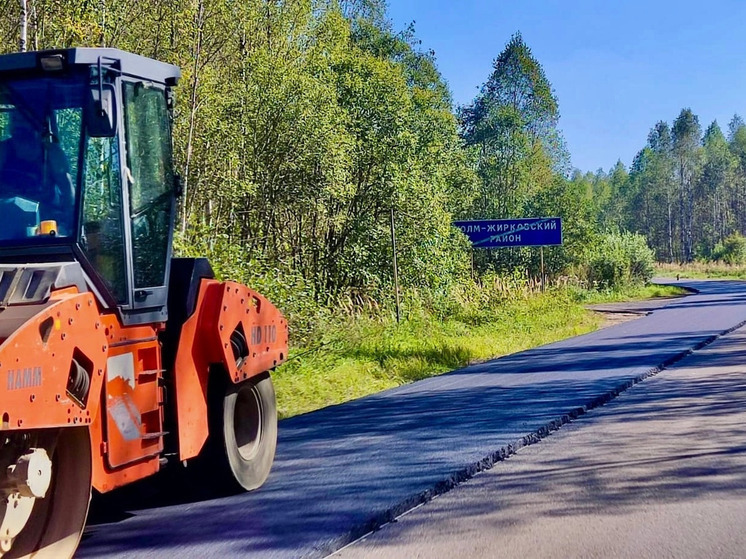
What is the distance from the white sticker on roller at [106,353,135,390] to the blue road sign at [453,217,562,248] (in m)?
26.2

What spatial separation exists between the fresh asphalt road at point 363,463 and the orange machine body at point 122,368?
53 centimetres

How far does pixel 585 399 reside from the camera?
10.7 metres

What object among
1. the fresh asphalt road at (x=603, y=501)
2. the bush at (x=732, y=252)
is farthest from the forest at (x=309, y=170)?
the bush at (x=732, y=252)

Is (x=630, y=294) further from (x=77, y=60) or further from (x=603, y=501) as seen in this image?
(x=77, y=60)

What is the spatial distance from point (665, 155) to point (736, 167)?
423 inches

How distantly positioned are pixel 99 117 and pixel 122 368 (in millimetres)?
1385

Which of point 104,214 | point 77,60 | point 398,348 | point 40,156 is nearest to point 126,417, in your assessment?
point 104,214

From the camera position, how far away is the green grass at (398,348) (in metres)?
13.5

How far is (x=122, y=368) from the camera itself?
4.92m

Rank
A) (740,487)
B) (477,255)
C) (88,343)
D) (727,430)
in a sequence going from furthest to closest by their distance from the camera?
(477,255), (727,430), (740,487), (88,343)

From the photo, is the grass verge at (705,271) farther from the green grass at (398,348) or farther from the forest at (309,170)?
the green grass at (398,348)

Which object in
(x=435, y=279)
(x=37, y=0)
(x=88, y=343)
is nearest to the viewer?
(x=88, y=343)

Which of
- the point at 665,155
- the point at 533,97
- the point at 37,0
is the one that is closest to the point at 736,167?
the point at 665,155

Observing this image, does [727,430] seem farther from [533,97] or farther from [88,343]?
[533,97]
